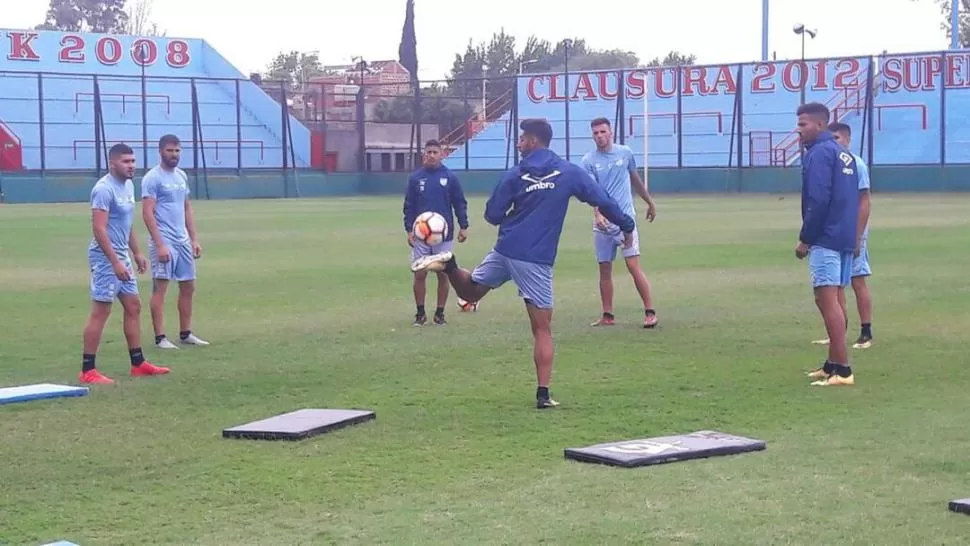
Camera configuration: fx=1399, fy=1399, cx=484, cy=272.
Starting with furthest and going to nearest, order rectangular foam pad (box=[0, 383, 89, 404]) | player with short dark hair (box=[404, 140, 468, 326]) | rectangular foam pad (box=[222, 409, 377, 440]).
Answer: player with short dark hair (box=[404, 140, 468, 326]), rectangular foam pad (box=[0, 383, 89, 404]), rectangular foam pad (box=[222, 409, 377, 440])

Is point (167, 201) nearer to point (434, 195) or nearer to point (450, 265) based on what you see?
point (434, 195)

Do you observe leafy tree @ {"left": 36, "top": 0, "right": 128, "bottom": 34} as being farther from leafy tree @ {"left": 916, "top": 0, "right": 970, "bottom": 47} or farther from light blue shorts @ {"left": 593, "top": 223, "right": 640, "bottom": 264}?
light blue shorts @ {"left": 593, "top": 223, "right": 640, "bottom": 264}

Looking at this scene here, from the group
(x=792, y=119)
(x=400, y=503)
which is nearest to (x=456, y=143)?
(x=792, y=119)

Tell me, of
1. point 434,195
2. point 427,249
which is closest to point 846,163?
point 427,249

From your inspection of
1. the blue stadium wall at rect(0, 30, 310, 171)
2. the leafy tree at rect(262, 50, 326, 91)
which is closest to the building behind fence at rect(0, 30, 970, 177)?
the blue stadium wall at rect(0, 30, 310, 171)

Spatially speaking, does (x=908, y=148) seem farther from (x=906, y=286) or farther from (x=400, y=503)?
(x=400, y=503)

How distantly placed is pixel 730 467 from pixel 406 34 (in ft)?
287

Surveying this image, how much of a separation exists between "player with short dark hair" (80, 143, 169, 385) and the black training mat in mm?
6502

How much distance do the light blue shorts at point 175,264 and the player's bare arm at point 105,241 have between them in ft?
5.59

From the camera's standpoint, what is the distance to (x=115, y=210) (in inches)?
424

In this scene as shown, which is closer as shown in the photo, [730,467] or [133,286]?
[730,467]

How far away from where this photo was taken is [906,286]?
16797 mm

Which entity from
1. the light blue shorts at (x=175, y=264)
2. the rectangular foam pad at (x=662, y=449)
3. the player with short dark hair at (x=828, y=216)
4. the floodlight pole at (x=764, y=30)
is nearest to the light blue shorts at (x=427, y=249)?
the light blue shorts at (x=175, y=264)

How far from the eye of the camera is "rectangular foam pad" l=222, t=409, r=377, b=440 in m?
8.37
